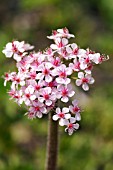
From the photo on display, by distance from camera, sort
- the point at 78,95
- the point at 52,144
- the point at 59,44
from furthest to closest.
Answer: the point at 78,95
the point at 52,144
the point at 59,44

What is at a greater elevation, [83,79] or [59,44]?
[59,44]

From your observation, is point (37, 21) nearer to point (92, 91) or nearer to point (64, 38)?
point (92, 91)

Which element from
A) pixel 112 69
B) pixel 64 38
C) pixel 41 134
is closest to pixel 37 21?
pixel 112 69

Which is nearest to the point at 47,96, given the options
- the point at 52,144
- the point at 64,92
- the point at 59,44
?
the point at 64,92

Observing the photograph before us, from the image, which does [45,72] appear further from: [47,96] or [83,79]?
[83,79]

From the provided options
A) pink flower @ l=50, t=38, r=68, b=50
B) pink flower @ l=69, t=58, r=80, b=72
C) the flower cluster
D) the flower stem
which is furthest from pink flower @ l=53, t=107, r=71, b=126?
pink flower @ l=50, t=38, r=68, b=50

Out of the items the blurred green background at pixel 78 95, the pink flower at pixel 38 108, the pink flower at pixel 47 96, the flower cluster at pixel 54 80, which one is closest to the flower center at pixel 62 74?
the flower cluster at pixel 54 80

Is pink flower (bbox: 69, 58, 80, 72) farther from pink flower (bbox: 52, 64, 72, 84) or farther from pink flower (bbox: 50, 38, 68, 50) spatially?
pink flower (bbox: 50, 38, 68, 50)
